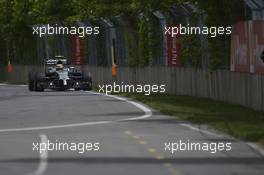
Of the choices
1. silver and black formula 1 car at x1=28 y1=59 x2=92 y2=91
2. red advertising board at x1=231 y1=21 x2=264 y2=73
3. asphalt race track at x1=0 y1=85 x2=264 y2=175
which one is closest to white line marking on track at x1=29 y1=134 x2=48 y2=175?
asphalt race track at x1=0 y1=85 x2=264 y2=175

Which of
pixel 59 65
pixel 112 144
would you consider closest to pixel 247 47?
pixel 112 144

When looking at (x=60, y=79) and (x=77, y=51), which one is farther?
(x=77, y=51)

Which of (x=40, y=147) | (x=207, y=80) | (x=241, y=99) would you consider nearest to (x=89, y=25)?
(x=207, y=80)

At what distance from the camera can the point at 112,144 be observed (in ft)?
72.5

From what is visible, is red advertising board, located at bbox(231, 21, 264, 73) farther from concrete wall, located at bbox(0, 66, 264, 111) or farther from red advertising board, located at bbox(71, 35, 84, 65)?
red advertising board, located at bbox(71, 35, 84, 65)

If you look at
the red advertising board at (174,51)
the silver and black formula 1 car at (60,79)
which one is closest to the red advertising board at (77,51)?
the silver and black formula 1 car at (60,79)

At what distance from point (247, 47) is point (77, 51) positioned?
42761 millimetres

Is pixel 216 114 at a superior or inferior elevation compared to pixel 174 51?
inferior

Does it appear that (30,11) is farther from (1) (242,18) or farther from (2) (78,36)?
(1) (242,18)

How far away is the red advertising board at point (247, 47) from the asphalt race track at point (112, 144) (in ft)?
9.73

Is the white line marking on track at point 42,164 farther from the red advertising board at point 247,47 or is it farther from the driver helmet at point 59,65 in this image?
the driver helmet at point 59,65

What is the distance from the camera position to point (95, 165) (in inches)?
701

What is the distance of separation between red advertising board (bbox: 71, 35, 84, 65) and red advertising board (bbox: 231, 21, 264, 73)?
38.9 metres

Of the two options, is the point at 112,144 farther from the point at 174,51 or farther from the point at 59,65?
the point at 59,65
